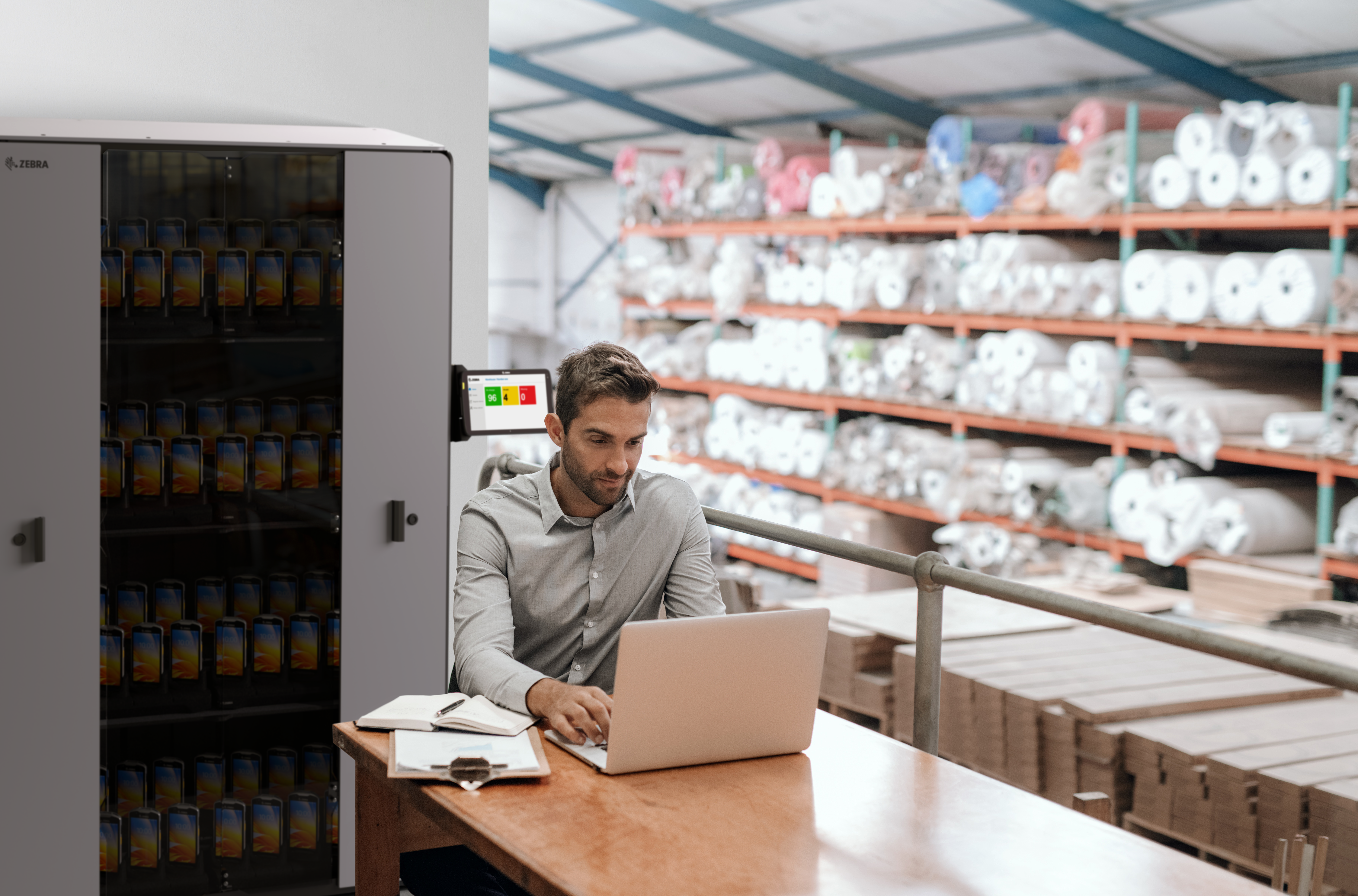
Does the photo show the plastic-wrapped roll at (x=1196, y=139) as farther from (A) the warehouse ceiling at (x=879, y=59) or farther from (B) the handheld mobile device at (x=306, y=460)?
(B) the handheld mobile device at (x=306, y=460)

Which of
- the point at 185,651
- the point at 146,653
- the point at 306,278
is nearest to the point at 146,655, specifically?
the point at 146,653

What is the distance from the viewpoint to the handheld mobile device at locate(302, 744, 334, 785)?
3.77 metres

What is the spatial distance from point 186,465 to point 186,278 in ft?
1.81

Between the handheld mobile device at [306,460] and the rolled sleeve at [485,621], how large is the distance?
1381 millimetres

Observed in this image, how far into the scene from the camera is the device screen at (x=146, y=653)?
3.62 metres

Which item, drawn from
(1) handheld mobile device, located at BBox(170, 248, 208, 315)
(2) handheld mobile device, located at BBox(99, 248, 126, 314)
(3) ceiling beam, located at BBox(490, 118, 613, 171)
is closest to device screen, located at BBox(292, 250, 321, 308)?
(1) handheld mobile device, located at BBox(170, 248, 208, 315)

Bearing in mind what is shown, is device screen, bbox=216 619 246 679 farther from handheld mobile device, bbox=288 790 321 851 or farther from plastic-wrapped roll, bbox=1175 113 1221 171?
plastic-wrapped roll, bbox=1175 113 1221 171

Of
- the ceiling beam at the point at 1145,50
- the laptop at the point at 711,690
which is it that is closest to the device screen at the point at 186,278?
the laptop at the point at 711,690

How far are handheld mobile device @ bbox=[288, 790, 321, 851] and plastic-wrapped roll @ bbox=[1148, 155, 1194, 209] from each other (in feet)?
16.8

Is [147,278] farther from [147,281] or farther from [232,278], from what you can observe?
[232,278]

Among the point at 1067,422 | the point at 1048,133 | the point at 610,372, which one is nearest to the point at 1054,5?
the point at 1048,133

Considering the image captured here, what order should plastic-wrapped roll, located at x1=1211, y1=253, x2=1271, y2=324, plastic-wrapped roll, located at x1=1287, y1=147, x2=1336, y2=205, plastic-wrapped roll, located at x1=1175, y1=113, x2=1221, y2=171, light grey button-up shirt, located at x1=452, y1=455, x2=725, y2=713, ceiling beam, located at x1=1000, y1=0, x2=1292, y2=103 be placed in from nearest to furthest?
light grey button-up shirt, located at x1=452, y1=455, x2=725, y2=713, plastic-wrapped roll, located at x1=1287, y1=147, x2=1336, y2=205, plastic-wrapped roll, located at x1=1211, y1=253, x2=1271, y2=324, plastic-wrapped roll, located at x1=1175, y1=113, x2=1221, y2=171, ceiling beam, located at x1=1000, y1=0, x2=1292, y2=103

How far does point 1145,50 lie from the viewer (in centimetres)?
746

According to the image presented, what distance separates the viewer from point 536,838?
169 centimetres
